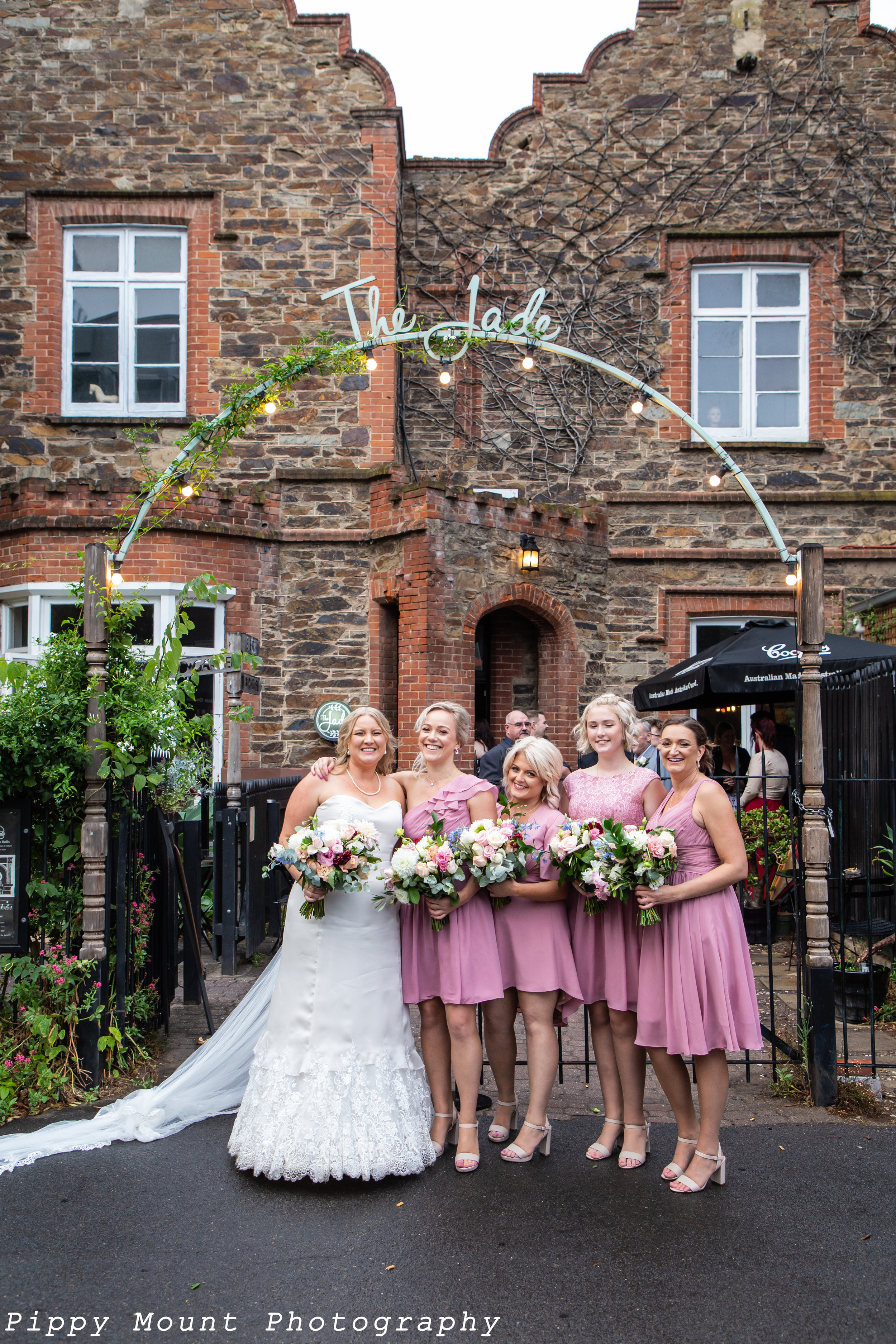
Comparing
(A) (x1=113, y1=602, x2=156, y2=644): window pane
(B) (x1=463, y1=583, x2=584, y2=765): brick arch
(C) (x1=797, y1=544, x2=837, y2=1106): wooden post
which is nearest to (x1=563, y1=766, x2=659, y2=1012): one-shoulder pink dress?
(C) (x1=797, y1=544, x2=837, y2=1106): wooden post

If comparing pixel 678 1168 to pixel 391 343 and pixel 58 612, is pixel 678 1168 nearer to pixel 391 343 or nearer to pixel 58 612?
pixel 391 343

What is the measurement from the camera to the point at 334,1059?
4008mm

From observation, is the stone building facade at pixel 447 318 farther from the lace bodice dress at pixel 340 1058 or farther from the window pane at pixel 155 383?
the lace bodice dress at pixel 340 1058

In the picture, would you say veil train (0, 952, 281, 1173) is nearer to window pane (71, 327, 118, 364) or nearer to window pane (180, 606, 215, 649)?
window pane (180, 606, 215, 649)

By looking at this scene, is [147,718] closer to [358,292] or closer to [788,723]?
[358,292]

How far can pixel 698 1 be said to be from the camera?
12812mm

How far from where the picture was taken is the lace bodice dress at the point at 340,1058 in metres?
3.89

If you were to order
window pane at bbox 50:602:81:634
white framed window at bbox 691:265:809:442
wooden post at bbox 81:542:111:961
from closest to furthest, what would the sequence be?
1. wooden post at bbox 81:542:111:961
2. window pane at bbox 50:602:81:634
3. white framed window at bbox 691:265:809:442

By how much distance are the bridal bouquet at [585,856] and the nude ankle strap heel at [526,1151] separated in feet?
3.15

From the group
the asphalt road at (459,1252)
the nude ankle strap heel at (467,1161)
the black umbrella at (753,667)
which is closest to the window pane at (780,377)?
the black umbrella at (753,667)

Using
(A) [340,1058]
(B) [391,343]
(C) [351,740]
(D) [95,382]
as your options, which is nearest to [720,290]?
(B) [391,343]

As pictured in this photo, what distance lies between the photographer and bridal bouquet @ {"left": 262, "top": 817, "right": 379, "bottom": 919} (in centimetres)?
395

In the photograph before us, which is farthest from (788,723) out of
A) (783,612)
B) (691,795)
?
(691,795)

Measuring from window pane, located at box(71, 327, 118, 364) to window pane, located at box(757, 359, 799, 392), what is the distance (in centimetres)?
821
